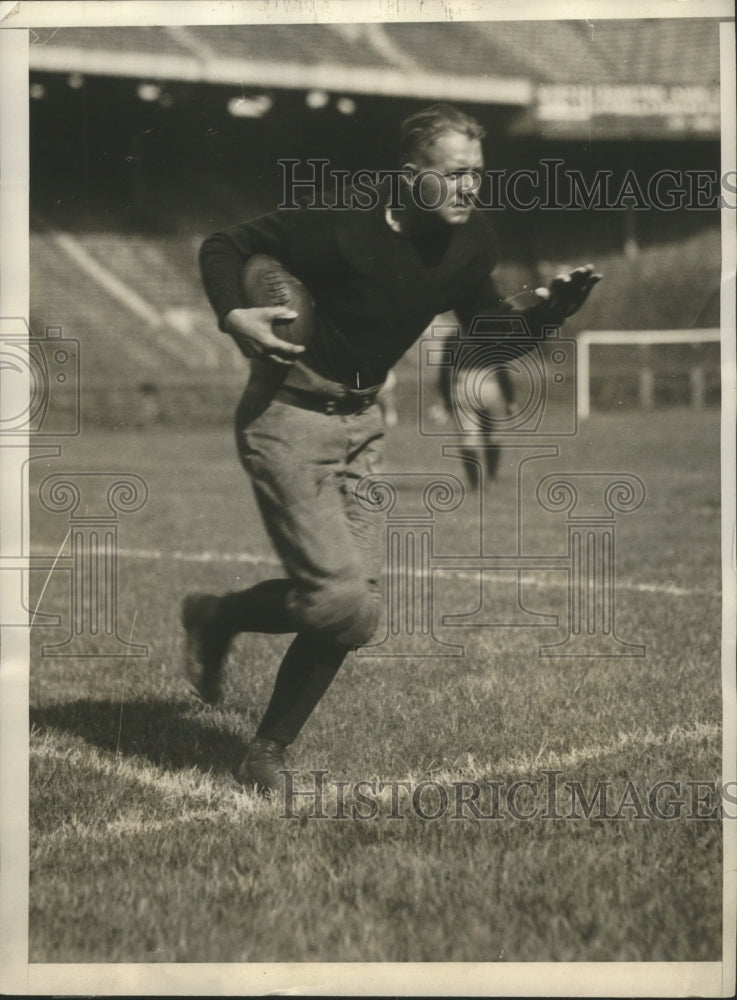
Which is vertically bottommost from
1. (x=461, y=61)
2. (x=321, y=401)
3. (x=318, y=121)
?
(x=321, y=401)

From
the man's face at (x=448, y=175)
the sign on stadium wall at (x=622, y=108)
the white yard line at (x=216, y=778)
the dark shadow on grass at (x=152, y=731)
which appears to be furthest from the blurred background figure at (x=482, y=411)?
the dark shadow on grass at (x=152, y=731)

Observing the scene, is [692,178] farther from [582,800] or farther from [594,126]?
[582,800]

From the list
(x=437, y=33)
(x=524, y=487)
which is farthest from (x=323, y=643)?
(x=437, y=33)

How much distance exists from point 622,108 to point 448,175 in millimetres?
429

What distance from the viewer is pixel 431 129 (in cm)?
221

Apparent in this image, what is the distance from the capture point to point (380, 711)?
8.17 ft

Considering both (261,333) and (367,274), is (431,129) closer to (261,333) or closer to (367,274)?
(367,274)

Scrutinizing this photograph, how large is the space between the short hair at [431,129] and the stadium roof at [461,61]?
0.17 ft

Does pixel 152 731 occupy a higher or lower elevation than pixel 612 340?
lower

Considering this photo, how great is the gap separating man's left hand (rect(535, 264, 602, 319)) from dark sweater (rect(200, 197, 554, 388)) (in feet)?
0.10

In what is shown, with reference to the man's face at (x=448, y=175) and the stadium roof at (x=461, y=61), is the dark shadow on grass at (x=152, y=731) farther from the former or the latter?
the stadium roof at (x=461, y=61)

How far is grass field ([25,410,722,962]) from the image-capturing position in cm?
201

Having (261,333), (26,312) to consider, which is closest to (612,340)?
(261,333)

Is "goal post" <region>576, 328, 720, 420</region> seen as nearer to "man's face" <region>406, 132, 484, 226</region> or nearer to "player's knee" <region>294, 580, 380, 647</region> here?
"man's face" <region>406, 132, 484, 226</region>
